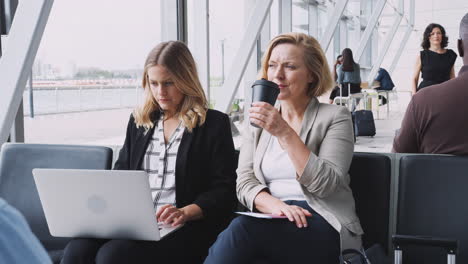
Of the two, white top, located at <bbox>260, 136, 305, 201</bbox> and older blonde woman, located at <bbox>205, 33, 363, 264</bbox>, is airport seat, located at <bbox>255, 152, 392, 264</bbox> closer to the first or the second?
older blonde woman, located at <bbox>205, 33, 363, 264</bbox>

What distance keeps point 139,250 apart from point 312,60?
1063mm

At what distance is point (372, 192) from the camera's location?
228 centimetres

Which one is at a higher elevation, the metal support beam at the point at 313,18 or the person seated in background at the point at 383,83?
the metal support beam at the point at 313,18

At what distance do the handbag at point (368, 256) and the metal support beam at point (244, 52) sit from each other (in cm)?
293

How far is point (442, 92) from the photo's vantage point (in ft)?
7.14

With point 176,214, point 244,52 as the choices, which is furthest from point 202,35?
point 176,214

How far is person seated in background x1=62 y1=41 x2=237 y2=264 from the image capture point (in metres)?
2.19

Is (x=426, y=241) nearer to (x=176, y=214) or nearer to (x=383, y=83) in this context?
(x=176, y=214)

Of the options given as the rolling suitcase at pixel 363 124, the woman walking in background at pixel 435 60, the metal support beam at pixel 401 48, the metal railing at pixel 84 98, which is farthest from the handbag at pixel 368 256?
the metal support beam at pixel 401 48

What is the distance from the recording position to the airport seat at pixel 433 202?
214 centimetres

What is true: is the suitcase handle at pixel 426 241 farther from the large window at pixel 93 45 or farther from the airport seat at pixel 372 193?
the large window at pixel 93 45

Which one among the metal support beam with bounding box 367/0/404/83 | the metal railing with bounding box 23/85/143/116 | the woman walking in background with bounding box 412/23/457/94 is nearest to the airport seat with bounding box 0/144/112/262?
the woman walking in background with bounding box 412/23/457/94

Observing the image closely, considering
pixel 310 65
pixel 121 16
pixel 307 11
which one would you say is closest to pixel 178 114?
pixel 310 65

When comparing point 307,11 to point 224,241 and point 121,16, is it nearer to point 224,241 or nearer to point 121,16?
point 121,16
